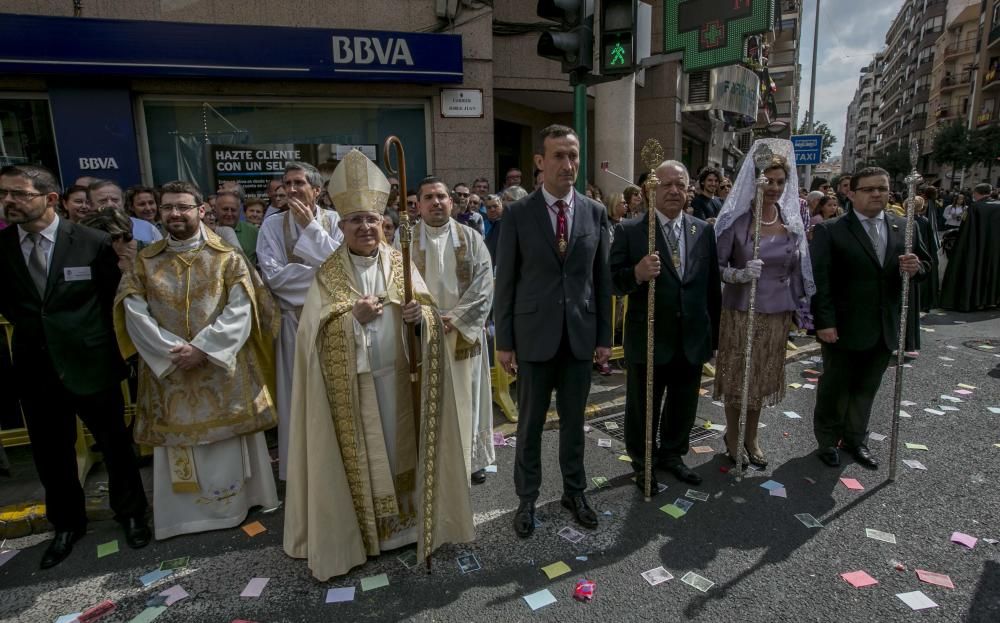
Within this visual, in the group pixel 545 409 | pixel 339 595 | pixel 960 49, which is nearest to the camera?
pixel 339 595

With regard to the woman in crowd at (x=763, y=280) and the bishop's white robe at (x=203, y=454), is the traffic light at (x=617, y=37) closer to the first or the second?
the woman in crowd at (x=763, y=280)

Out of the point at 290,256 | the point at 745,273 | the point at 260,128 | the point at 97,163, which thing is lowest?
the point at 745,273

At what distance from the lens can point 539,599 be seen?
A: 9.28 feet

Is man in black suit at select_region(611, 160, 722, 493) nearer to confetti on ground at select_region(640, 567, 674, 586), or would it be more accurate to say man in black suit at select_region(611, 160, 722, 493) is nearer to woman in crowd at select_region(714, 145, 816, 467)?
woman in crowd at select_region(714, 145, 816, 467)

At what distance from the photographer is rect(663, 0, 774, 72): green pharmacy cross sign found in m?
7.99

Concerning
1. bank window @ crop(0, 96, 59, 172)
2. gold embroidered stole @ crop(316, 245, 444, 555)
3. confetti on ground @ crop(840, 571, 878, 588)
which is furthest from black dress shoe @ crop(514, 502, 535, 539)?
bank window @ crop(0, 96, 59, 172)

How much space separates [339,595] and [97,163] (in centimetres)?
840

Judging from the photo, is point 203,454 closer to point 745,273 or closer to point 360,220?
point 360,220

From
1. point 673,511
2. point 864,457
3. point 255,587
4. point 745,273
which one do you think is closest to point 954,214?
point 864,457

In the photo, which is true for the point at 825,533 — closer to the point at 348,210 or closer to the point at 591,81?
the point at 348,210

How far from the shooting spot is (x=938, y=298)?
10445 millimetres

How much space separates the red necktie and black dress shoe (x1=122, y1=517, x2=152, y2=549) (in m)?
3.03

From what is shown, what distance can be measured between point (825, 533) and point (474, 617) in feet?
7.18

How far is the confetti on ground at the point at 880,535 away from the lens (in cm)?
330
